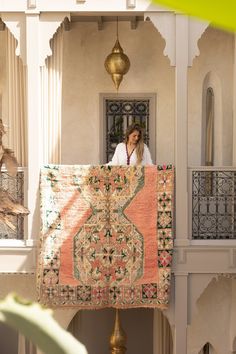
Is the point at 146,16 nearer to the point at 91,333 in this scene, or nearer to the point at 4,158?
the point at 4,158

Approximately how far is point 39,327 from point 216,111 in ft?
48.9

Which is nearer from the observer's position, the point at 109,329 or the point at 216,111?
the point at 216,111

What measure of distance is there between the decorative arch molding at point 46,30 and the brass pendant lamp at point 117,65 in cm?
199

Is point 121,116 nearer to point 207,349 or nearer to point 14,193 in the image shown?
point 14,193

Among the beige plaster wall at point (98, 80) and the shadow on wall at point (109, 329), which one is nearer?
the beige plaster wall at point (98, 80)

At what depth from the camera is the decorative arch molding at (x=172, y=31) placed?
42.6 ft

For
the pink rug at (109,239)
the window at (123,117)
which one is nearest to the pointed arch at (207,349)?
the pink rug at (109,239)

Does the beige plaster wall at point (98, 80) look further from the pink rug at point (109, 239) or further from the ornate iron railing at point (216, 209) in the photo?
the pink rug at point (109, 239)

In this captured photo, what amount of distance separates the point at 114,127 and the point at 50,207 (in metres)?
2.97

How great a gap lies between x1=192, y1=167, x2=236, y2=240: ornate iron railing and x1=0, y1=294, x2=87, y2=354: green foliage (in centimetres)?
1268

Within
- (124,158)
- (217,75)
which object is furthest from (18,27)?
(217,75)

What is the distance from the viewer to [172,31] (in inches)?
516

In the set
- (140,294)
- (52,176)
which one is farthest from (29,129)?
(140,294)

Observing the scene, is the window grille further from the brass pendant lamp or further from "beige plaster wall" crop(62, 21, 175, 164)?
the brass pendant lamp
